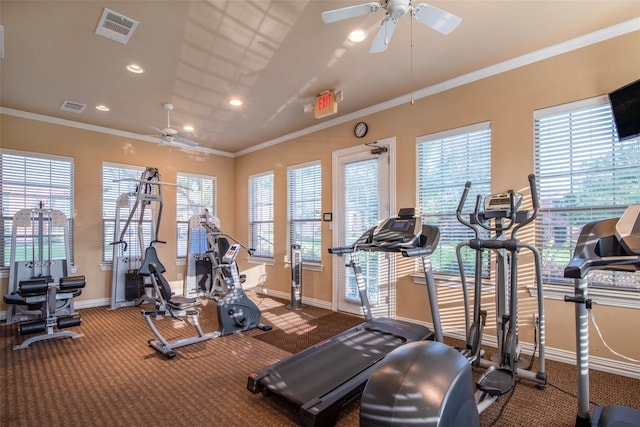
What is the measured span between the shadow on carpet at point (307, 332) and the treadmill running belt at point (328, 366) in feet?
2.22

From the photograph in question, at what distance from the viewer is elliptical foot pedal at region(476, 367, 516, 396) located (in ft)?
6.79

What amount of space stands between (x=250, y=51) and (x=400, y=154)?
6.98 ft

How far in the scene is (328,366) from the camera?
246 cm

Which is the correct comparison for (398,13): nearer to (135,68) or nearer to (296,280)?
(135,68)

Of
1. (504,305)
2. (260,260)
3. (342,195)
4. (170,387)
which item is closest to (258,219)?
(260,260)

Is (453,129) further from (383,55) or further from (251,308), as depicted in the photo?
(251,308)

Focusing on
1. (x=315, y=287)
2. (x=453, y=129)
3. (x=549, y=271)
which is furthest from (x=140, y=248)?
(x=549, y=271)

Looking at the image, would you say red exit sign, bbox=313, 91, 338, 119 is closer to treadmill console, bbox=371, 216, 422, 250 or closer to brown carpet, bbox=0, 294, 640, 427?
treadmill console, bbox=371, 216, 422, 250

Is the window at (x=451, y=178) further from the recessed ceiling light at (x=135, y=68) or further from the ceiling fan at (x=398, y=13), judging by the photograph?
the recessed ceiling light at (x=135, y=68)

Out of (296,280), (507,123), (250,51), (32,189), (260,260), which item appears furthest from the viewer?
(260,260)

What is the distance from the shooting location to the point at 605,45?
8.82 feet

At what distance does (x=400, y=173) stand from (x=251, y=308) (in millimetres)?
2524

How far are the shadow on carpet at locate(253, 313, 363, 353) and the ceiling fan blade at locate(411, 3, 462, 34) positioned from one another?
120 inches

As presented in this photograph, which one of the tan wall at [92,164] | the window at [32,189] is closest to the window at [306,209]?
the tan wall at [92,164]
